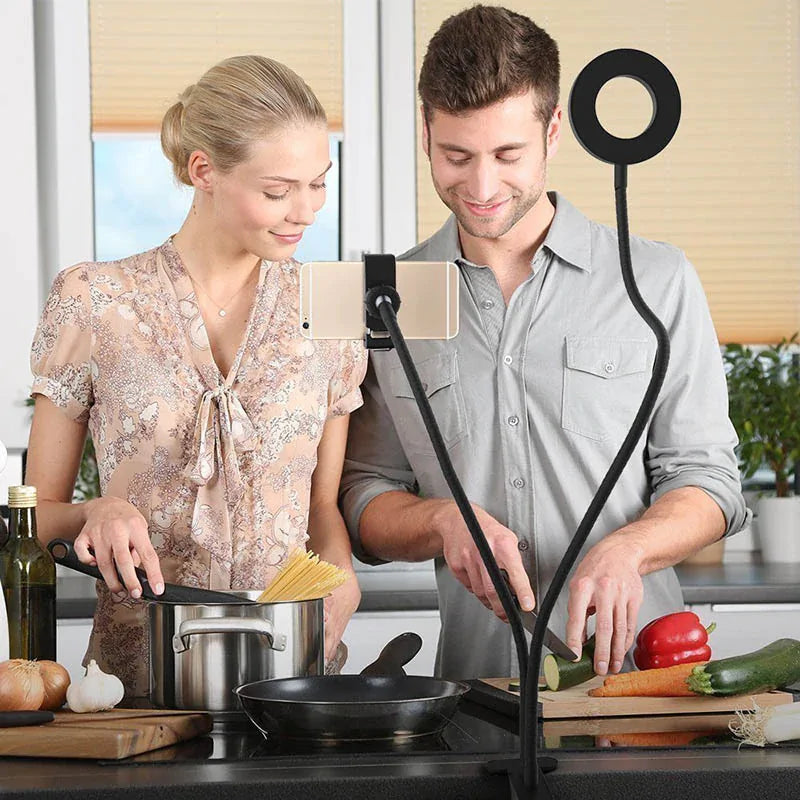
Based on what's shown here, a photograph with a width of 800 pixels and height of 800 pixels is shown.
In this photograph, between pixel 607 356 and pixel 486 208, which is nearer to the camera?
pixel 486 208

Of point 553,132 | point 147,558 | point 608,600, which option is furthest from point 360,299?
point 553,132

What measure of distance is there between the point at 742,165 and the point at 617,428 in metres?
1.93

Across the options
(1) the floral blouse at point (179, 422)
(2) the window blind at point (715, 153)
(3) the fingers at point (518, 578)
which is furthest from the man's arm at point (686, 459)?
(2) the window blind at point (715, 153)

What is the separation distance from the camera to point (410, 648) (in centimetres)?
151

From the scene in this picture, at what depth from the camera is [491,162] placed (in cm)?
164

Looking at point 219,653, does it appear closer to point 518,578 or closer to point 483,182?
point 518,578

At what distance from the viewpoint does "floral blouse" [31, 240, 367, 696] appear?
1.68m

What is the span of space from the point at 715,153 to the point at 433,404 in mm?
1940

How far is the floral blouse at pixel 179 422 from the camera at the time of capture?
168cm

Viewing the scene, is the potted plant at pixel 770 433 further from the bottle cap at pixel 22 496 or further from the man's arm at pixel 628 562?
the bottle cap at pixel 22 496

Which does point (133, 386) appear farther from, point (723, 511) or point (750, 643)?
point (750, 643)

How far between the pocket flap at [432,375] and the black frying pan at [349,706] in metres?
0.62

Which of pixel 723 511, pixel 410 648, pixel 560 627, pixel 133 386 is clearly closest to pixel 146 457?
pixel 133 386

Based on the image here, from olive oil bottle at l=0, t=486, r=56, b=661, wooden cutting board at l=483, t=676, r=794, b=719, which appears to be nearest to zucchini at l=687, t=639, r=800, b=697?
wooden cutting board at l=483, t=676, r=794, b=719
